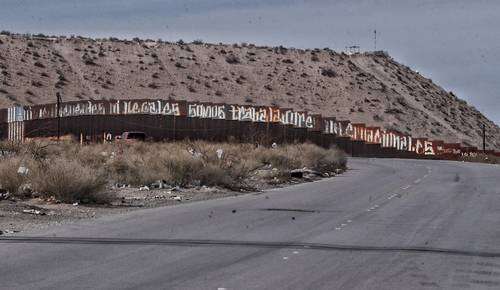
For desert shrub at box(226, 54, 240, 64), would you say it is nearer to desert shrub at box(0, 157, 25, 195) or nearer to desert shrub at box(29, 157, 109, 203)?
desert shrub at box(0, 157, 25, 195)

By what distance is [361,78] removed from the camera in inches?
4680

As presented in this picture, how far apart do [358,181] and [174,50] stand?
87211 mm

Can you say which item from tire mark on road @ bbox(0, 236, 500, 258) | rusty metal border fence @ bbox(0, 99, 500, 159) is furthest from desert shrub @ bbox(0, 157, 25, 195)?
rusty metal border fence @ bbox(0, 99, 500, 159)

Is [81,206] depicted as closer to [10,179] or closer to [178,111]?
[10,179]

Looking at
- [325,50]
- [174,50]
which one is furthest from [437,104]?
[174,50]

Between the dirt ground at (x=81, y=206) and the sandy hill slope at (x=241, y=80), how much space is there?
68285 mm

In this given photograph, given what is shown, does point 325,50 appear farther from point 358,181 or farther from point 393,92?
point 358,181

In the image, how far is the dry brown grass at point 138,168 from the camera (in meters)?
23.1

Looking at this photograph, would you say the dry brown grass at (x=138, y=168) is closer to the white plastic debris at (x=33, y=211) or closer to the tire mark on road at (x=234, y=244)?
the white plastic debris at (x=33, y=211)

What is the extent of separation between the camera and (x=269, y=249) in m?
14.3

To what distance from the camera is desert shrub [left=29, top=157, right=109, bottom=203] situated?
2280cm

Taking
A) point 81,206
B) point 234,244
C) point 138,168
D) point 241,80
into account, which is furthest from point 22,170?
point 241,80

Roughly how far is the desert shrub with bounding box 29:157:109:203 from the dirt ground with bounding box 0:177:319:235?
0.35 metres

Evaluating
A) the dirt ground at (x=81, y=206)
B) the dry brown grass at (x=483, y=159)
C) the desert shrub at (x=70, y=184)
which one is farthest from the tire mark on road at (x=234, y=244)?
the dry brown grass at (x=483, y=159)
